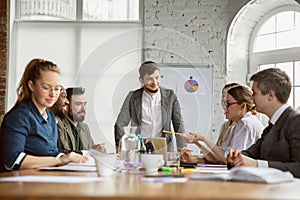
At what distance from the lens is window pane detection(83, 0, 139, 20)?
648 cm

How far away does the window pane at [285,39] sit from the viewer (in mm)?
5866

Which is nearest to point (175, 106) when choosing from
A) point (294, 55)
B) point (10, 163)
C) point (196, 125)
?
point (196, 125)

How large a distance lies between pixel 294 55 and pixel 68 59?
2562 mm

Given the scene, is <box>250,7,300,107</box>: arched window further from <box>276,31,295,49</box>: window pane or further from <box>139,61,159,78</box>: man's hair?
<box>139,61,159,78</box>: man's hair

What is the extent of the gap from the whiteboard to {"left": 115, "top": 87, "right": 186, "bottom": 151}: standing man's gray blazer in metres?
0.06

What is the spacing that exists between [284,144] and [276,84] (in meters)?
0.33

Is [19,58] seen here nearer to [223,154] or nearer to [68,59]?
[68,59]

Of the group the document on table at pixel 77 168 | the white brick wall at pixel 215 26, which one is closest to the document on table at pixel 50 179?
the document on table at pixel 77 168

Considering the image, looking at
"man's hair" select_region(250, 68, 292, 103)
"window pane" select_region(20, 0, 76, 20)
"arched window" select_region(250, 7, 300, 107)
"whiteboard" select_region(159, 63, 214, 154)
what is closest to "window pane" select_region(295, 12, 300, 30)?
"arched window" select_region(250, 7, 300, 107)

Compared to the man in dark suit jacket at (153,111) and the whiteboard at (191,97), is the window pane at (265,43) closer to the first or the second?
the whiteboard at (191,97)

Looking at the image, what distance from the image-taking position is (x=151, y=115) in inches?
115

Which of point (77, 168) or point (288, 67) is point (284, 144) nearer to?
point (77, 168)

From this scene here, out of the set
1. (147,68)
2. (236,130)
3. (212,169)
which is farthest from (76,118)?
(212,169)

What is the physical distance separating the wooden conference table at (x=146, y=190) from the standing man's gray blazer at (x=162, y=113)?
1097 millimetres
